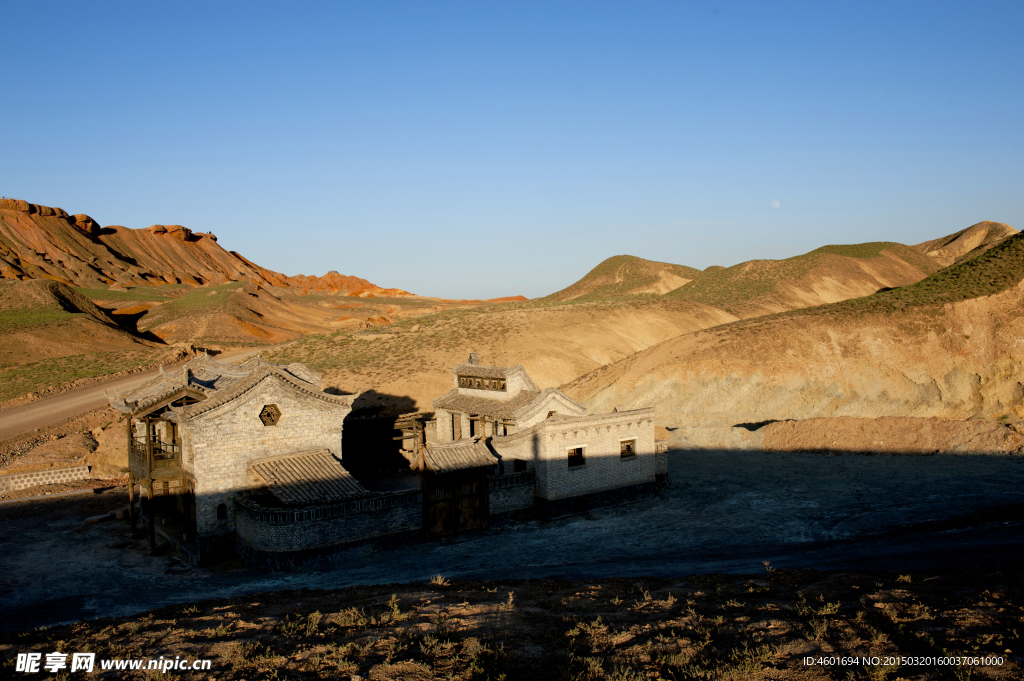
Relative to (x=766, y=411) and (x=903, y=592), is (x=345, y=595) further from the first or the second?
(x=766, y=411)

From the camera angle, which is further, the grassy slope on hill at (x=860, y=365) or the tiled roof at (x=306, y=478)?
the grassy slope on hill at (x=860, y=365)

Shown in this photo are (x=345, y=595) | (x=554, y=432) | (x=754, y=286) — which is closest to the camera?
Result: (x=345, y=595)

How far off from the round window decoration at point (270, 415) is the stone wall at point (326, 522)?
2.91m

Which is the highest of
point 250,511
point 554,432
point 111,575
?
point 554,432

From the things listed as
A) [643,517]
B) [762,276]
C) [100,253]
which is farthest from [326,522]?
[100,253]

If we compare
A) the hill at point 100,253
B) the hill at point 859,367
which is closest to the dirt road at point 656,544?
the hill at point 859,367

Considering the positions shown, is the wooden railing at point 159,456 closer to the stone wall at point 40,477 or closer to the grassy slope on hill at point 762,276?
the stone wall at point 40,477

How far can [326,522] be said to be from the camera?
23562mm

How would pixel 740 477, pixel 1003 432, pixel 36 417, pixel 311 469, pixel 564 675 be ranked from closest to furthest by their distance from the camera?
pixel 564 675, pixel 311 469, pixel 740 477, pixel 1003 432, pixel 36 417

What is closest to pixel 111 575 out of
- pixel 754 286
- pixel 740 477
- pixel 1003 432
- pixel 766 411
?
pixel 740 477

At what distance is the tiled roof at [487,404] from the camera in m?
32.4

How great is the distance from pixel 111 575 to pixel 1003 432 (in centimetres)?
4437

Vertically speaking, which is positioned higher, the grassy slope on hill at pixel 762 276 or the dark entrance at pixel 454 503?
the grassy slope on hill at pixel 762 276

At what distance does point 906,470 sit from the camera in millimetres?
35812
